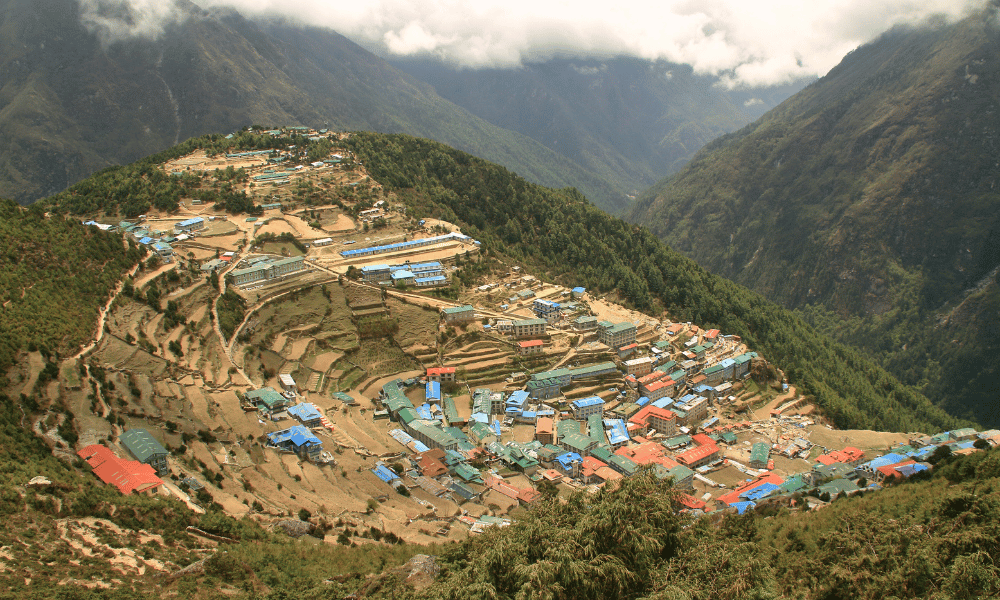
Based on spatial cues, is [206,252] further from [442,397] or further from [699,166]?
[699,166]

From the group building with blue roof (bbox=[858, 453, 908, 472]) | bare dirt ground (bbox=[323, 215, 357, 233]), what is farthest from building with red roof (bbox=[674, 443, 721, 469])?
bare dirt ground (bbox=[323, 215, 357, 233])

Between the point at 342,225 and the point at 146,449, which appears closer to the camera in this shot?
the point at 146,449

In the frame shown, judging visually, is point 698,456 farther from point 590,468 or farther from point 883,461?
point 883,461

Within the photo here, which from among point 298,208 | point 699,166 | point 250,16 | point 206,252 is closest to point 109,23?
point 250,16

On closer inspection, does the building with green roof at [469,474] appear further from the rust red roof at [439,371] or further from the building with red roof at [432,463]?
the rust red roof at [439,371]

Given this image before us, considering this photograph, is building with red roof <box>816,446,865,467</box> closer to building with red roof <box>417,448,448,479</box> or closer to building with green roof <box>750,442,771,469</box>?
building with green roof <box>750,442,771,469</box>

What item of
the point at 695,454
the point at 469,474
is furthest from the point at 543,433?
the point at 695,454
